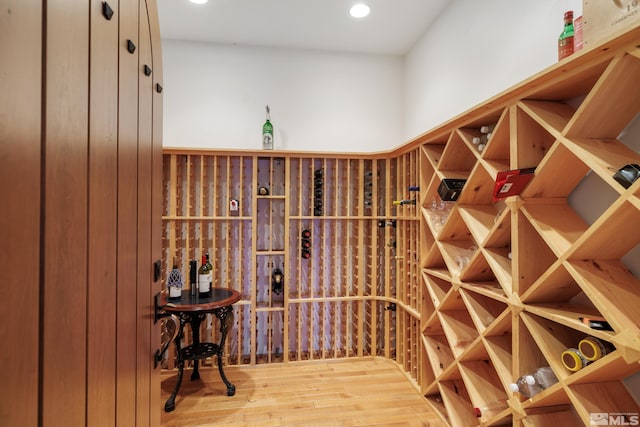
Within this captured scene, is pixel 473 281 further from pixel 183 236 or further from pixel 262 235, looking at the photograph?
pixel 183 236

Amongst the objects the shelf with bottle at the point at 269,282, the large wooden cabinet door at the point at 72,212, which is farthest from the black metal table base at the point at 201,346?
the large wooden cabinet door at the point at 72,212

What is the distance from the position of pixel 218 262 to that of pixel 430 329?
199cm

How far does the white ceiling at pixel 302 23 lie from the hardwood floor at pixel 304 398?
3.07 meters

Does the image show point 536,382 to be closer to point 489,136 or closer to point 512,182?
point 512,182

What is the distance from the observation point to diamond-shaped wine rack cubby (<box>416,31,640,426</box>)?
3.83 ft

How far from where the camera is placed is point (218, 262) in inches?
124

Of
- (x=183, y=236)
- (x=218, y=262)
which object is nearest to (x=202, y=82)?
(x=183, y=236)

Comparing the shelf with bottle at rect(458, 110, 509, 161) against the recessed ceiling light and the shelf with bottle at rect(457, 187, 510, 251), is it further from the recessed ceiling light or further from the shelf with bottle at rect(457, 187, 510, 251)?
the recessed ceiling light

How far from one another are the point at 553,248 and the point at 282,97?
270 cm

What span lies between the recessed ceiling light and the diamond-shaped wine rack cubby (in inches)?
49.6

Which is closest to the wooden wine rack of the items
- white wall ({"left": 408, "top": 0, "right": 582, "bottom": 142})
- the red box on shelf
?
white wall ({"left": 408, "top": 0, "right": 582, "bottom": 142})

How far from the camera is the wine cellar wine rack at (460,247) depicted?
1234mm

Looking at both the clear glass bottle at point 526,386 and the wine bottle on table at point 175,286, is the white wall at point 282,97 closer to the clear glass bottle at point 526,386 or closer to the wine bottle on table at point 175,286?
the wine bottle on table at point 175,286

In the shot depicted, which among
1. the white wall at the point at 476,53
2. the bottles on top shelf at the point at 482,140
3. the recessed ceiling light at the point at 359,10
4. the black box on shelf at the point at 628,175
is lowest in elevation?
the black box on shelf at the point at 628,175
